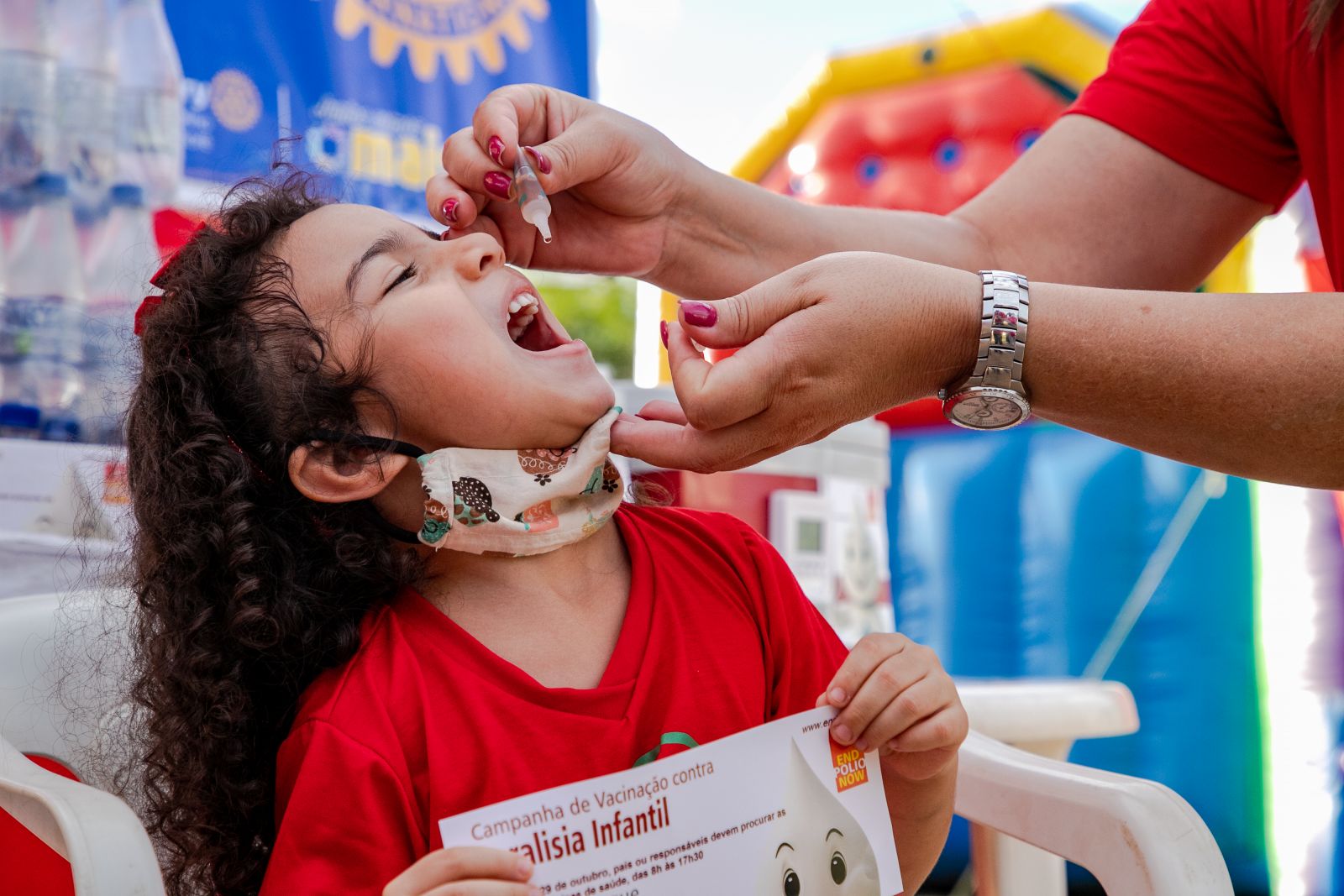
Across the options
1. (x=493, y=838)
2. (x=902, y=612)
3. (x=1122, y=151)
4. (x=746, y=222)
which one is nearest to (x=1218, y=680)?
(x=902, y=612)

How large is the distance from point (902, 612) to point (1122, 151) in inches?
95.0

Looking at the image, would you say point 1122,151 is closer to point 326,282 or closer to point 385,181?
point 326,282

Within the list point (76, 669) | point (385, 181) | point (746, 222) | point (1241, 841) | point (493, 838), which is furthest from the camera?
point (1241, 841)

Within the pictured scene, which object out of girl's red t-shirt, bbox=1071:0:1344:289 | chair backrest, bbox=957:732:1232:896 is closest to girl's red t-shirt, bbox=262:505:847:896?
chair backrest, bbox=957:732:1232:896

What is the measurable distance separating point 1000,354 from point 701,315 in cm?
26

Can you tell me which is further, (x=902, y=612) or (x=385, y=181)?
(x=902, y=612)

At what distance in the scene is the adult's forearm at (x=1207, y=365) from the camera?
0.91 m

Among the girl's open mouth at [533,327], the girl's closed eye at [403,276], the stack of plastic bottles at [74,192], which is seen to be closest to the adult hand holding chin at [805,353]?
the girl's open mouth at [533,327]

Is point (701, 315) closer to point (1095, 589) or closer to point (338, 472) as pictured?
point (338, 472)

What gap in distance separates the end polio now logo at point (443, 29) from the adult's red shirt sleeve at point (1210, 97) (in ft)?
5.54

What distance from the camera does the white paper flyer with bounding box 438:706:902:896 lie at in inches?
28.8

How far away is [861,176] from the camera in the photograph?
371 cm

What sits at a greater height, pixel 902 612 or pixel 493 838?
pixel 493 838

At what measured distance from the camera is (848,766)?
858 millimetres
